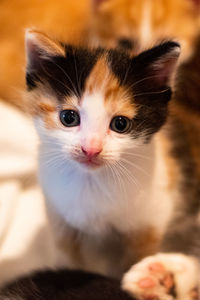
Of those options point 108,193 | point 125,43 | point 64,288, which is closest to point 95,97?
point 108,193

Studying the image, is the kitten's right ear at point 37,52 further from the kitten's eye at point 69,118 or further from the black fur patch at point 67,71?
the kitten's eye at point 69,118

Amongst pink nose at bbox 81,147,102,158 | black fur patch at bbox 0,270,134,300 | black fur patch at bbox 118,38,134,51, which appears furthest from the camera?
black fur patch at bbox 118,38,134,51

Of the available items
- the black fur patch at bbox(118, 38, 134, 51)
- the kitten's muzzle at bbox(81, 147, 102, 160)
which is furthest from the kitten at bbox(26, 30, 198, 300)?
the black fur patch at bbox(118, 38, 134, 51)

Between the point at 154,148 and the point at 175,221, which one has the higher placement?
the point at 154,148

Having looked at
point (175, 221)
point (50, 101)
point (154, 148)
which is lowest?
point (175, 221)

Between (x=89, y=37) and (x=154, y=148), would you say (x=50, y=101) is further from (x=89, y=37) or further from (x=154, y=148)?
(x=89, y=37)

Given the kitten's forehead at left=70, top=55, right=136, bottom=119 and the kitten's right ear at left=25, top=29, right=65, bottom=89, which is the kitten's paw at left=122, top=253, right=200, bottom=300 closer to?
the kitten's forehead at left=70, top=55, right=136, bottom=119

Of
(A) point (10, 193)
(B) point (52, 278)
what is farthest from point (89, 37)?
(B) point (52, 278)
